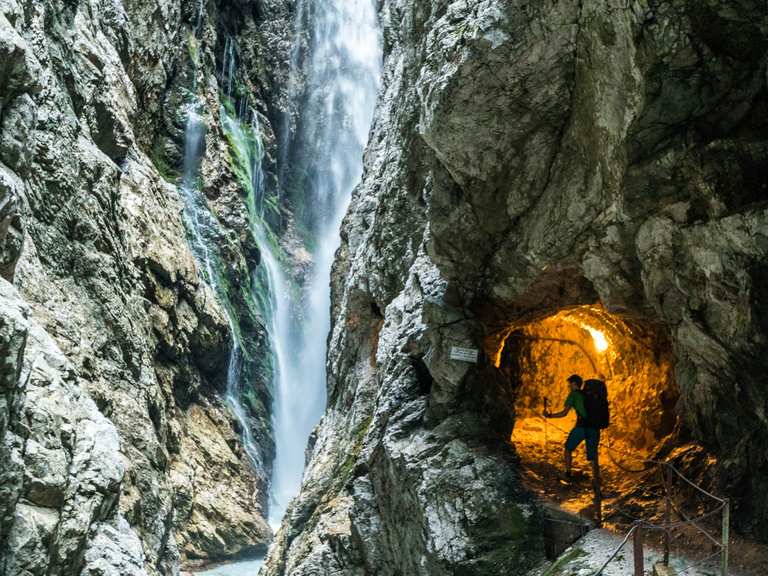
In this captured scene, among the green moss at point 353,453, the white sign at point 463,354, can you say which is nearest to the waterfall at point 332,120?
the green moss at point 353,453

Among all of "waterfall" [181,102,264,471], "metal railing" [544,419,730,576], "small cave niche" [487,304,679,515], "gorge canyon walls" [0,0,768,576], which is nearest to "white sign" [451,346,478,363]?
"gorge canyon walls" [0,0,768,576]

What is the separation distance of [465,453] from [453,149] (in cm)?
476

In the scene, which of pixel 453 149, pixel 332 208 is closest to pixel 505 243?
pixel 453 149

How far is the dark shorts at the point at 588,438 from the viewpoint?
31.9 ft

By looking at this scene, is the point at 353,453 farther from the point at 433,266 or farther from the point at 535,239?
the point at 535,239

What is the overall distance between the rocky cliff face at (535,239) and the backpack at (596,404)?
3.84 ft

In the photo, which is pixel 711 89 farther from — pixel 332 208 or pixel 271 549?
pixel 332 208

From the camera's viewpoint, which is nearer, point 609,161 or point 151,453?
point 609,161

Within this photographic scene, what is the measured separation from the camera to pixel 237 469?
24875 mm

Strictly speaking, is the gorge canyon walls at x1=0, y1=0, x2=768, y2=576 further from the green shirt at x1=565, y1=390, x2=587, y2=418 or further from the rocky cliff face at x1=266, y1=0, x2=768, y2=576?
the green shirt at x1=565, y1=390, x2=587, y2=418

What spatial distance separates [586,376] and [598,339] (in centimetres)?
123

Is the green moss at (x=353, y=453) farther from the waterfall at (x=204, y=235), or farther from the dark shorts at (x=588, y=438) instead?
the waterfall at (x=204, y=235)

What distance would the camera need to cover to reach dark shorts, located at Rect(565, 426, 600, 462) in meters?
9.73

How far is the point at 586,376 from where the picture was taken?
16.1 m
